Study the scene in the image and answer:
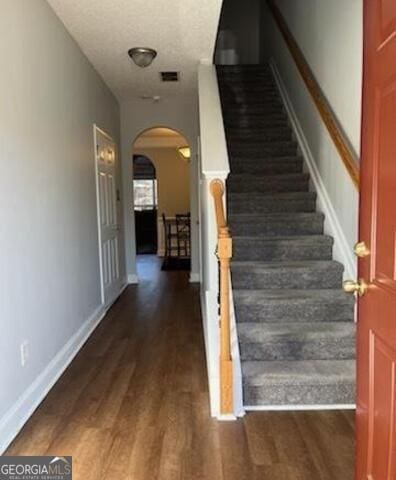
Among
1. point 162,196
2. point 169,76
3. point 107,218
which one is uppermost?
point 169,76

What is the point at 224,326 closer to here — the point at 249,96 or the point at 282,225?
the point at 282,225

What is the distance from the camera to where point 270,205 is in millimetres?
3721

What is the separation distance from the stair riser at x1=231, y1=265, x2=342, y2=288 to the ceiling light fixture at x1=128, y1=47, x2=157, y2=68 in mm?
2040

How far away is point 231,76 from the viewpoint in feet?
18.6

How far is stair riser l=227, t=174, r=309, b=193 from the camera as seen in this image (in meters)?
3.92

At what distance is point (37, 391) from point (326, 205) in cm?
257

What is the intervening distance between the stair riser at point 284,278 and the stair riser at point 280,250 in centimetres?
26

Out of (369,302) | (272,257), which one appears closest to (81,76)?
(272,257)

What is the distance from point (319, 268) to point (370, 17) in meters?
2.00

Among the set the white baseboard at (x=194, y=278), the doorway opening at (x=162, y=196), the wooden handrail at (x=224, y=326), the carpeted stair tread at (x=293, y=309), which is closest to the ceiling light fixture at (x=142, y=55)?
the wooden handrail at (x=224, y=326)

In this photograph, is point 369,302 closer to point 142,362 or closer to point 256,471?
point 256,471

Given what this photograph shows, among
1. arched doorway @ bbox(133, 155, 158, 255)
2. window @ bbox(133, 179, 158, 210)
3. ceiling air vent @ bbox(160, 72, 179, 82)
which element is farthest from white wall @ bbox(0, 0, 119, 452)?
window @ bbox(133, 179, 158, 210)

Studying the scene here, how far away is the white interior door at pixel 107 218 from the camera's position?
4305 millimetres

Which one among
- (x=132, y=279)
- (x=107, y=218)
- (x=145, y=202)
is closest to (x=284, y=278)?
(x=107, y=218)
